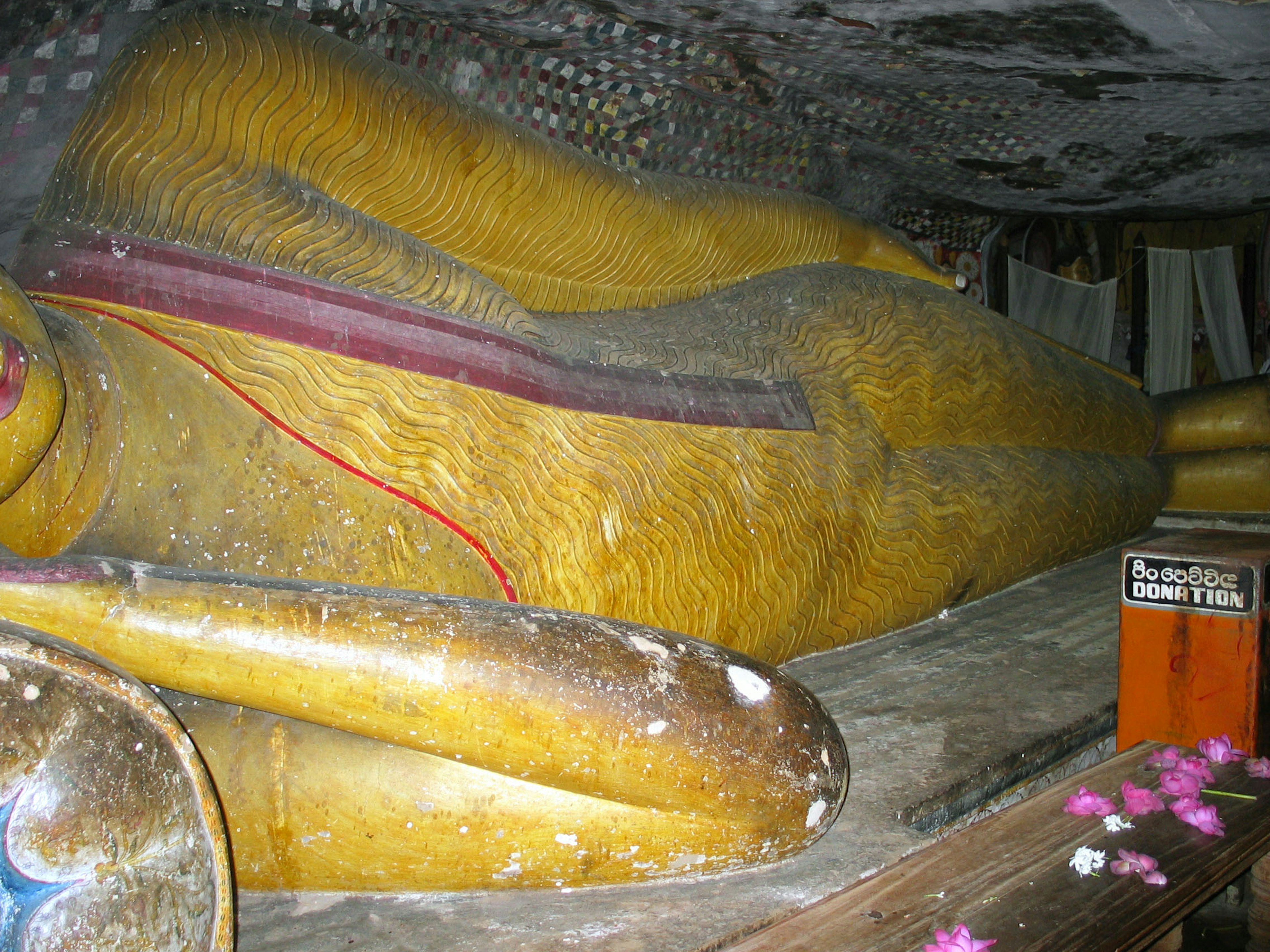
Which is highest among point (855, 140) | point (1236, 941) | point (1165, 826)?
point (855, 140)

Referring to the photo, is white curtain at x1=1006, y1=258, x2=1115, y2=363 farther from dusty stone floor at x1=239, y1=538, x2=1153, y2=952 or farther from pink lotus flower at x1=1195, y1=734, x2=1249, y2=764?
pink lotus flower at x1=1195, y1=734, x2=1249, y2=764

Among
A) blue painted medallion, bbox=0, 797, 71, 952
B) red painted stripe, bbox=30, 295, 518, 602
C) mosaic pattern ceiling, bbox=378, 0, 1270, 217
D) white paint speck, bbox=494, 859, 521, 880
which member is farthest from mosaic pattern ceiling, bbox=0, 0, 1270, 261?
white paint speck, bbox=494, 859, 521, 880

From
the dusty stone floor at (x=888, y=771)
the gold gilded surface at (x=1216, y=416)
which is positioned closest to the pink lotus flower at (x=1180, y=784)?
the dusty stone floor at (x=888, y=771)

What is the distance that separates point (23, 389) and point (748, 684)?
1.13m

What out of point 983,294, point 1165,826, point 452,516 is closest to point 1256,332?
point 983,294

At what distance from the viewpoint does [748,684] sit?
161cm

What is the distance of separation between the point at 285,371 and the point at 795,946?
1237 mm

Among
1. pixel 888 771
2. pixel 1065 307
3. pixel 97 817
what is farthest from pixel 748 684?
pixel 1065 307

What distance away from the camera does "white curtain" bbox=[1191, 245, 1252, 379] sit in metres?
6.39

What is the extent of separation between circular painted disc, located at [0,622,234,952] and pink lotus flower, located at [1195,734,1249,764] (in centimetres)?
187

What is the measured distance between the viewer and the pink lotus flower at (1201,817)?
5.78 ft

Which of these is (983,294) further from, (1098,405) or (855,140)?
(1098,405)

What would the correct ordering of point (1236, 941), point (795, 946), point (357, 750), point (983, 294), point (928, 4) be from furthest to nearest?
point (983, 294) < point (928, 4) < point (1236, 941) < point (357, 750) < point (795, 946)

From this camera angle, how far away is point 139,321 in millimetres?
1695
